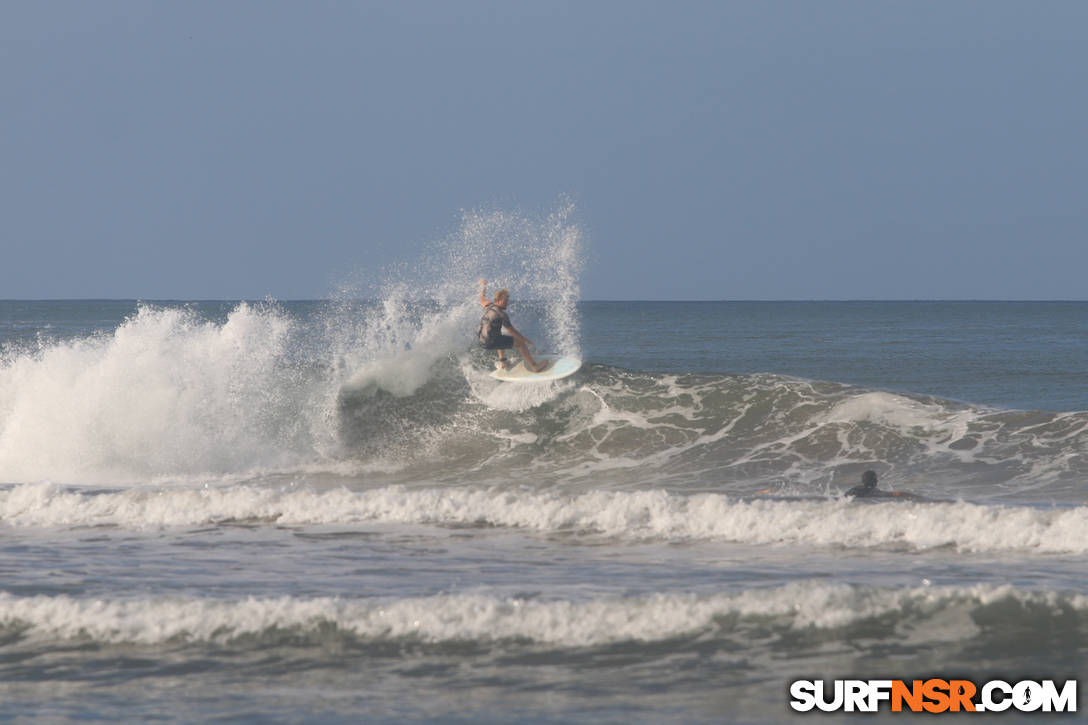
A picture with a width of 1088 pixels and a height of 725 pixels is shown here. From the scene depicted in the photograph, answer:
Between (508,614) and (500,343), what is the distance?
952 centimetres

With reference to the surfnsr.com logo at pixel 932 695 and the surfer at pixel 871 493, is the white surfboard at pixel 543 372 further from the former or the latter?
the surfnsr.com logo at pixel 932 695

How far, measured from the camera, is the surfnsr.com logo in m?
6.45

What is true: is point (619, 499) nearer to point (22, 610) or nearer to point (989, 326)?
point (22, 610)

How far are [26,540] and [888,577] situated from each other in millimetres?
8461

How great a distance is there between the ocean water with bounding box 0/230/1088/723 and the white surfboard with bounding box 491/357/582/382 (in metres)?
0.23

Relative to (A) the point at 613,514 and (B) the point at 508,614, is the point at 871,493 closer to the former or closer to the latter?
(A) the point at 613,514

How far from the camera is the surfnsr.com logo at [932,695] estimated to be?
6449mm

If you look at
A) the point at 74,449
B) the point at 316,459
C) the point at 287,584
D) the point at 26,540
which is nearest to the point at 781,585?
the point at 287,584

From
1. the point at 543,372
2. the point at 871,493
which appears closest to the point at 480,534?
the point at 871,493

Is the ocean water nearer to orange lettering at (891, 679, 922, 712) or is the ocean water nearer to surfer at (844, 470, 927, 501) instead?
orange lettering at (891, 679, 922, 712)

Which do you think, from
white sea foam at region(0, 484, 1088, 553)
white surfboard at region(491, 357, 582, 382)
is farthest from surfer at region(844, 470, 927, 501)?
white surfboard at region(491, 357, 582, 382)

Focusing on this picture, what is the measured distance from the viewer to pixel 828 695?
21.7ft

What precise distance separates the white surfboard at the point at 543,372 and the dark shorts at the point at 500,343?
6.89 feet

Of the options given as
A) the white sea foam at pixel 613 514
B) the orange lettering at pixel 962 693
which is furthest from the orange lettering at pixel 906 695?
the white sea foam at pixel 613 514
